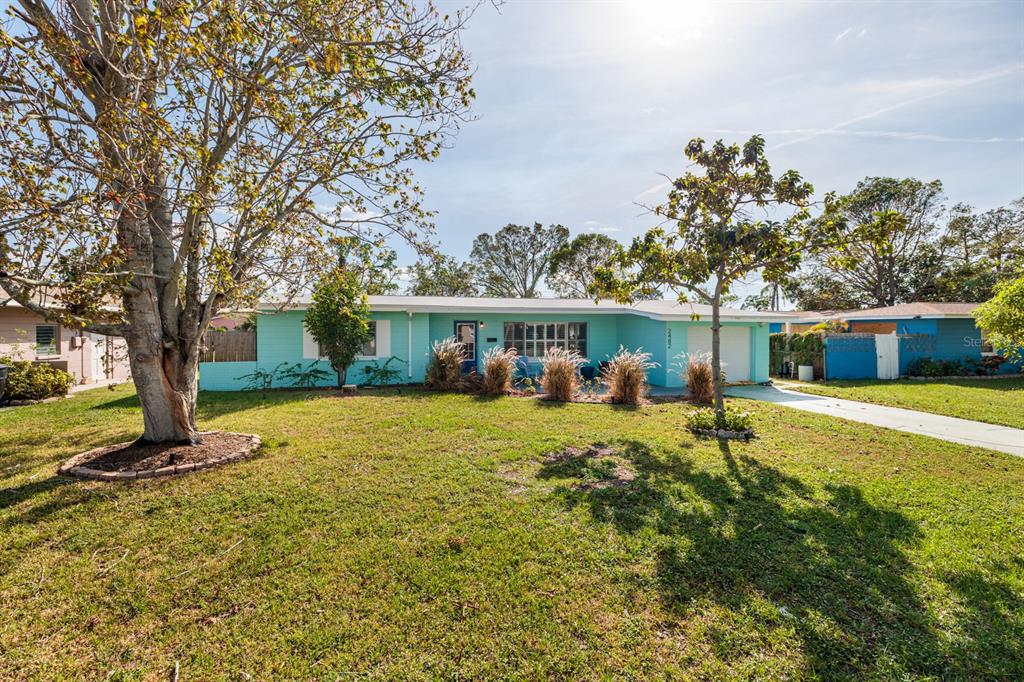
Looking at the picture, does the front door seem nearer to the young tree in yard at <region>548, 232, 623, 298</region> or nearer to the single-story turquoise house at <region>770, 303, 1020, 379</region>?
the single-story turquoise house at <region>770, 303, 1020, 379</region>

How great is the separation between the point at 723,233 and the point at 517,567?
6454 millimetres

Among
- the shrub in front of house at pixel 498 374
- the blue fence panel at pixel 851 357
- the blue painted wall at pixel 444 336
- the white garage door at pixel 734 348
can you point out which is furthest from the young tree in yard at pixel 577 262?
the shrub in front of house at pixel 498 374

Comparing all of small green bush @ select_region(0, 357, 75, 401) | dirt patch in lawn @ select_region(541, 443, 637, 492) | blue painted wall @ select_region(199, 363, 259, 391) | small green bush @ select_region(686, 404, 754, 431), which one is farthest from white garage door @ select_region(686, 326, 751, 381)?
Result: small green bush @ select_region(0, 357, 75, 401)

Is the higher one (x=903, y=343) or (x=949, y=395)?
(x=903, y=343)

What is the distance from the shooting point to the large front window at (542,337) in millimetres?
14436

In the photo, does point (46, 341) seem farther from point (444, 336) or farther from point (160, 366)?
point (160, 366)

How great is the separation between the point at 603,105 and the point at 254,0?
5.57 m

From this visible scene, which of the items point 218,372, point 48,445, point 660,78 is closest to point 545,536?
point 660,78

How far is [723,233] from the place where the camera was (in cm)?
724

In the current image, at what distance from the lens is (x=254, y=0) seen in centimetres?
369

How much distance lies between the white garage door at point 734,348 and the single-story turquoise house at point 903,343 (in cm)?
150

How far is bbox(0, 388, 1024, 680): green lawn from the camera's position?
2393 mm

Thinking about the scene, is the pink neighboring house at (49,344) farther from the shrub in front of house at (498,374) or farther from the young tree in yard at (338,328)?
the shrub in front of house at (498,374)

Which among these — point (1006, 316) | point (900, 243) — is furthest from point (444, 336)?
point (900, 243)
